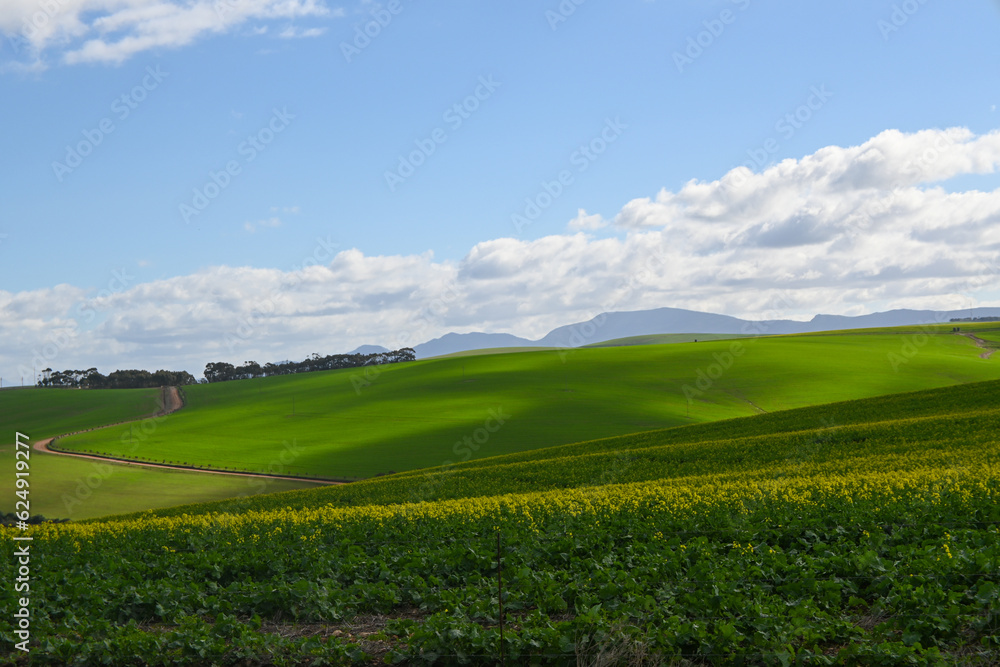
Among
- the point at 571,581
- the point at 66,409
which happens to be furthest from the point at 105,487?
the point at 66,409

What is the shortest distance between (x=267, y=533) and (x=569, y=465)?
19.7 m

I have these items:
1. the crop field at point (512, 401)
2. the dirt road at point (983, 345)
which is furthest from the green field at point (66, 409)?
the dirt road at point (983, 345)

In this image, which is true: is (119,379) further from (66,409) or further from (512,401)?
(512,401)

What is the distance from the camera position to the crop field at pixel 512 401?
68.9 m

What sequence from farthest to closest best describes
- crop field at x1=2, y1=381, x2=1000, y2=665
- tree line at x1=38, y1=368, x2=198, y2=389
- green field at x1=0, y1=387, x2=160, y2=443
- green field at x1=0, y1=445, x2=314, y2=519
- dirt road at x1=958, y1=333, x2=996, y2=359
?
tree line at x1=38, y1=368, x2=198, y2=389 < dirt road at x1=958, y1=333, x2=996, y2=359 < green field at x1=0, y1=387, x2=160, y2=443 < green field at x1=0, y1=445, x2=314, y2=519 < crop field at x1=2, y1=381, x2=1000, y2=665

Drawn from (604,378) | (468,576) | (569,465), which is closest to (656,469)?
(569,465)

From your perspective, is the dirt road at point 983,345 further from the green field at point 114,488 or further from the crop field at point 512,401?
the green field at point 114,488

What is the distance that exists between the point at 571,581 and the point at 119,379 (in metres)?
182

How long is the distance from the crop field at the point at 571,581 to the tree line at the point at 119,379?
6335 inches

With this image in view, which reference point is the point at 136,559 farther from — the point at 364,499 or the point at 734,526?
the point at 364,499

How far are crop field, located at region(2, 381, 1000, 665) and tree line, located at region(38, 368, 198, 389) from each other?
161 metres

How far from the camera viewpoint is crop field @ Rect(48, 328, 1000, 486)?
226 ft

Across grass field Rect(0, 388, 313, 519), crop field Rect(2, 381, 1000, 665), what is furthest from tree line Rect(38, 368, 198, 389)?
crop field Rect(2, 381, 1000, 665)

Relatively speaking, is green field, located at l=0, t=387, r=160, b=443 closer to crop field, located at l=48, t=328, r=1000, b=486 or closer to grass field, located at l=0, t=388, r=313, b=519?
grass field, located at l=0, t=388, r=313, b=519
